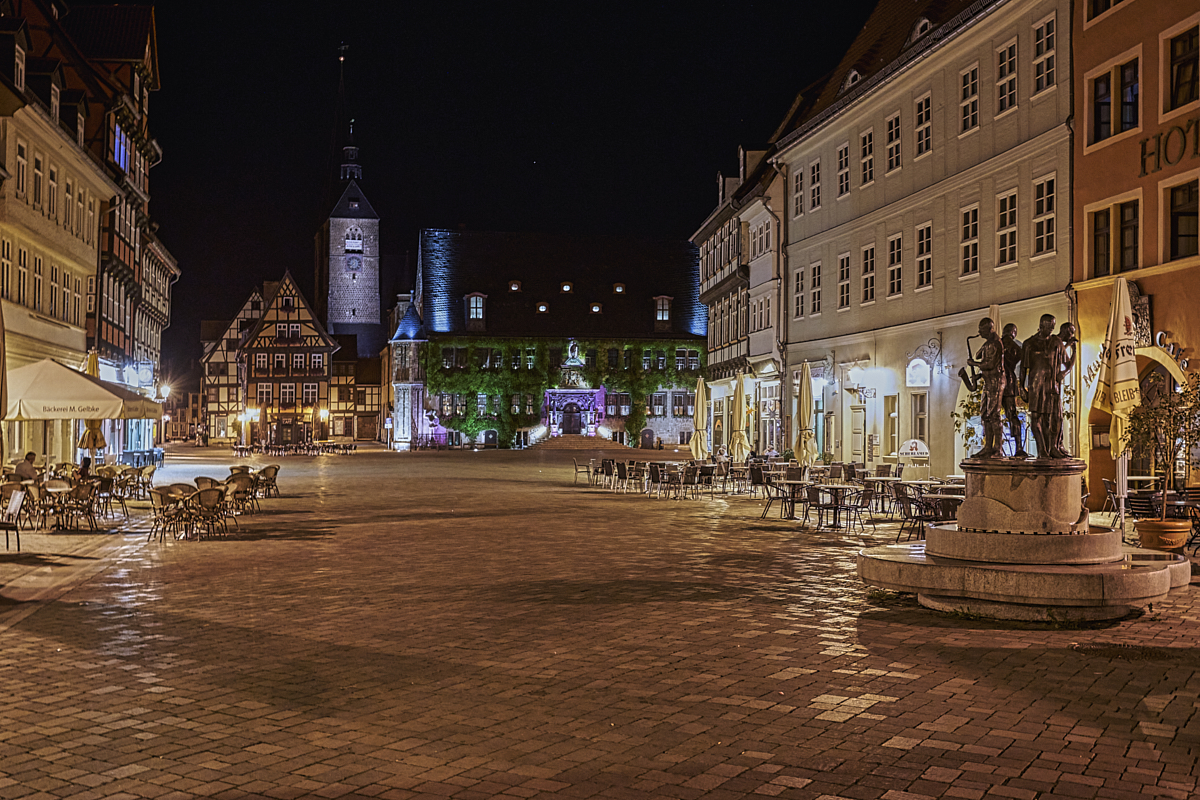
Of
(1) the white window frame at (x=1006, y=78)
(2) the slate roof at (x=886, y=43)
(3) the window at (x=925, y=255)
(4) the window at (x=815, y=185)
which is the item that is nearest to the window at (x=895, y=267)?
(3) the window at (x=925, y=255)

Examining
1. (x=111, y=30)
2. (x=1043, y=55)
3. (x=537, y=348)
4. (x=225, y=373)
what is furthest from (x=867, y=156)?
(x=225, y=373)

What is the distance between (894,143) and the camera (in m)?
30.0

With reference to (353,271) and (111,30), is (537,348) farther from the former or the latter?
(111,30)

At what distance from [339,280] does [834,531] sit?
93782 millimetres

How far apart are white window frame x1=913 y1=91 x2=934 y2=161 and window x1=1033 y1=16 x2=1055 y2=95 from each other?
4407mm

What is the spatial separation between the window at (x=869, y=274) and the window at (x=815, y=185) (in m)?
3.80

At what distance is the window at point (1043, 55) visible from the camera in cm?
2311

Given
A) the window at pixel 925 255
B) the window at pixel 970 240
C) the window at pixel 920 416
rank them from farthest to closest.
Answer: the window at pixel 925 255
the window at pixel 920 416
the window at pixel 970 240

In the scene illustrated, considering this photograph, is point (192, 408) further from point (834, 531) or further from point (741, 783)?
point (741, 783)

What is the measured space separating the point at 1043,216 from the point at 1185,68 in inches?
174

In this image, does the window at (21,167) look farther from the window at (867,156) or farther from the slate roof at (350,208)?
the slate roof at (350,208)

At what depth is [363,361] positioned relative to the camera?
10256 centimetres

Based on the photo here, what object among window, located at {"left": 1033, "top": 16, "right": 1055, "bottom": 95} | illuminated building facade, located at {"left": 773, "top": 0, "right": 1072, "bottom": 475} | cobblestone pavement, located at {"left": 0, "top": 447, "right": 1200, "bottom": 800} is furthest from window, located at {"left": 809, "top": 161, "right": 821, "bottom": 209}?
cobblestone pavement, located at {"left": 0, "top": 447, "right": 1200, "bottom": 800}

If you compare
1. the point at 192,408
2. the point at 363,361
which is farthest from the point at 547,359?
the point at 192,408
